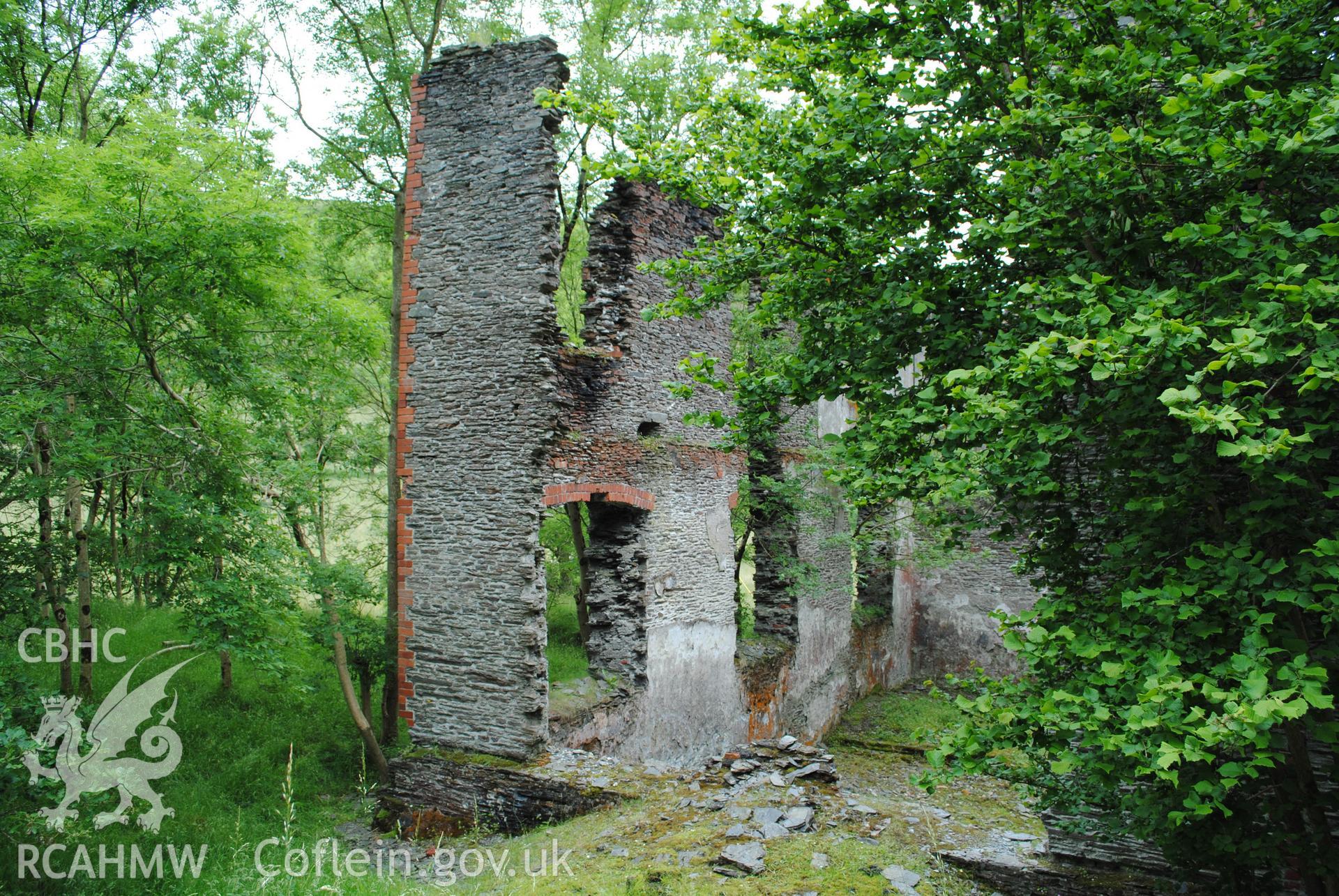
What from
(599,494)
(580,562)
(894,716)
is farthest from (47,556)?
(894,716)

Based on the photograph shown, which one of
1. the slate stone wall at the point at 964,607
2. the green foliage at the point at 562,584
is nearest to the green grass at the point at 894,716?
the slate stone wall at the point at 964,607

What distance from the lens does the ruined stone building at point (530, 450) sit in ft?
23.1

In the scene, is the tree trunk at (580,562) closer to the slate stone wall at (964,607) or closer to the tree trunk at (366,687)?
the tree trunk at (366,687)

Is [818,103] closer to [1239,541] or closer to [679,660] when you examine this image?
[1239,541]

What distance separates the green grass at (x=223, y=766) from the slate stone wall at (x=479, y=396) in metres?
1.29

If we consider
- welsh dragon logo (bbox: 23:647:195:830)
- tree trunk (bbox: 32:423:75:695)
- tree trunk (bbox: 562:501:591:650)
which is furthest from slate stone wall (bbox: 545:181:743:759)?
tree trunk (bbox: 32:423:75:695)

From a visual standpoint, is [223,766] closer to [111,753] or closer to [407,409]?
[111,753]

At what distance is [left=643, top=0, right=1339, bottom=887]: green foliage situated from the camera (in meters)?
3.07

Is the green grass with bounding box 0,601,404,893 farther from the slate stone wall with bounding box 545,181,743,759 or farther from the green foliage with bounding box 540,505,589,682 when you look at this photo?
the green foliage with bounding box 540,505,589,682

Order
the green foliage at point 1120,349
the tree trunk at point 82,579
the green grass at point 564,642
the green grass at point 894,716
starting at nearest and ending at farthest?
the green foliage at point 1120,349, the tree trunk at point 82,579, the green grass at point 564,642, the green grass at point 894,716

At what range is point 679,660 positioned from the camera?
8875 mm

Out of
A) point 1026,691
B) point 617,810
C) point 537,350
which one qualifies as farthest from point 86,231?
point 1026,691

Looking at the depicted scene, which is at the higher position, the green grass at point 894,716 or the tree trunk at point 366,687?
the tree trunk at point 366,687

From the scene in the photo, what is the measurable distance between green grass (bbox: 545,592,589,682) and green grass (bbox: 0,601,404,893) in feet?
9.62
